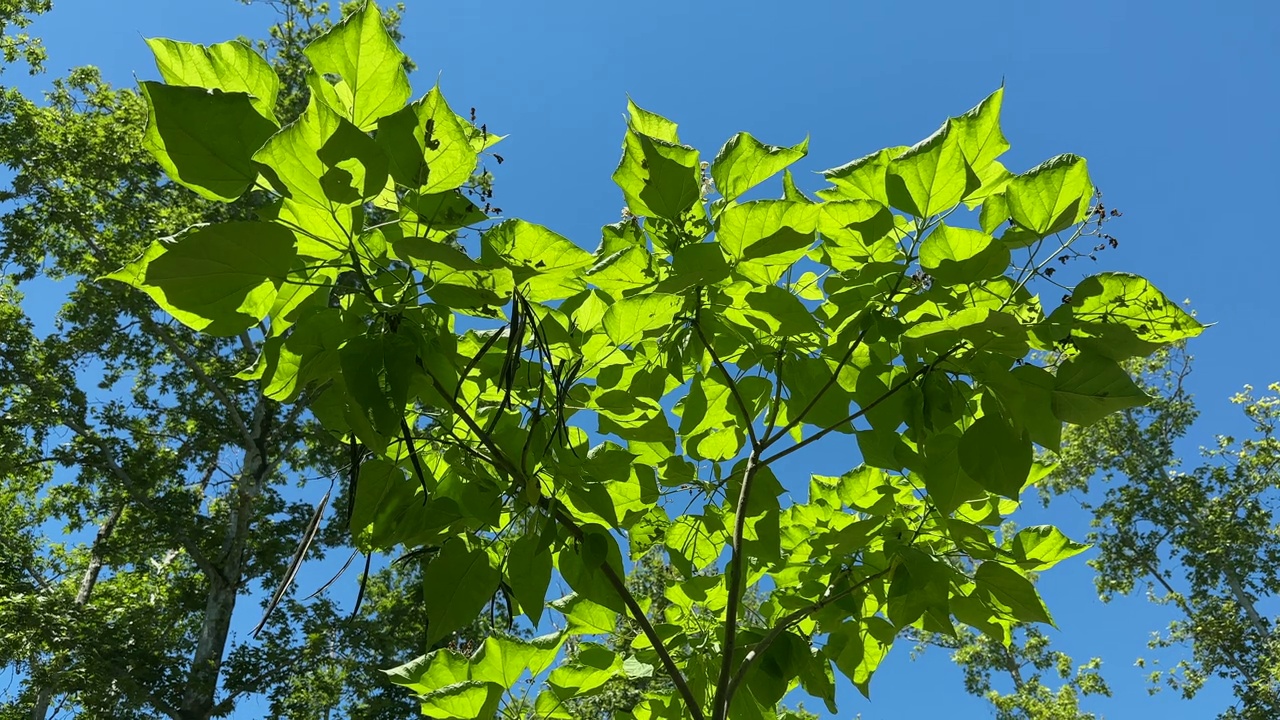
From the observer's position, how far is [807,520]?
120cm

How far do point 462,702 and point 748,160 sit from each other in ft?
2.30

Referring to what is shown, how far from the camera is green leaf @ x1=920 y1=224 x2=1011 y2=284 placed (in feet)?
2.69

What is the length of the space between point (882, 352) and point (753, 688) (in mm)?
458

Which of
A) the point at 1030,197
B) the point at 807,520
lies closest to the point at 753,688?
the point at 807,520

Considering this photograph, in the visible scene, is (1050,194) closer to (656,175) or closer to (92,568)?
(656,175)

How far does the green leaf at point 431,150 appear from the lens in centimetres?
74

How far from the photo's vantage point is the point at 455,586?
0.86 meters

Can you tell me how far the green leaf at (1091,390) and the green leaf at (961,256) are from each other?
0.14 m

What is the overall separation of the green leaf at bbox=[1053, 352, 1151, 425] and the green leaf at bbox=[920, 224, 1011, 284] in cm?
14

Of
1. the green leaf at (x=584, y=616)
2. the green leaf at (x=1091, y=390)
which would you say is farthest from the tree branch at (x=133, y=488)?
the green leaf at (x=1091, y=390)

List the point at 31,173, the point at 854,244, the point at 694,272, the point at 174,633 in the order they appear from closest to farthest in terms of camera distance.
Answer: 1. the point at 694,272
2. the point at 854,244
3. the point at 31,173
4. the point at 174,633

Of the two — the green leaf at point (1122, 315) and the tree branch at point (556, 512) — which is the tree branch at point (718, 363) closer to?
the tree branch at point (556, 512)

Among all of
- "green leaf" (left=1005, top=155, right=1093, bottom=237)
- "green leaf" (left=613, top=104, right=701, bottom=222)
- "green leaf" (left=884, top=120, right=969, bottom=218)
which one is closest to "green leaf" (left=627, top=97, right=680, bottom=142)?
"green leaf" (left=613, top=104, right=701, bottom=222)

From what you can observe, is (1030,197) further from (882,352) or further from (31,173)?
(31,173)
